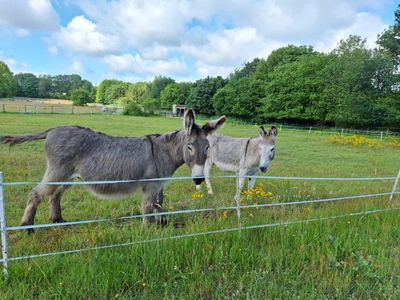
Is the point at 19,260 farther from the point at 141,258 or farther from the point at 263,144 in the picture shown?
the point at 263,144

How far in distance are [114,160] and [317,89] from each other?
4575cm

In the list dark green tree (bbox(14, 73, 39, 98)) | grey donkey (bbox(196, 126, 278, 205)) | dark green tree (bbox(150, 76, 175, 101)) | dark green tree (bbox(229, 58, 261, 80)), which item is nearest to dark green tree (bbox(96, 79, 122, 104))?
dark green tree (bbox(14, 73, 39, 98))

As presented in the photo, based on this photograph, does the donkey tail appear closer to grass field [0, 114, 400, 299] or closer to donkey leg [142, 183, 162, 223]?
grass field [0, 114, 400, 299]

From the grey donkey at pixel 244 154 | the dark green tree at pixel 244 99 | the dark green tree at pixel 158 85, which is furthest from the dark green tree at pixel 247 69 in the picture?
the grey donkey at pixel 244 154

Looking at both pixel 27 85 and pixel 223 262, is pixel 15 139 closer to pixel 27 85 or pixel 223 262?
pixel 223 262

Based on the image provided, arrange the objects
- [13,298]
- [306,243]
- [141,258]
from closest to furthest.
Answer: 1. [13,298]
2. [141,258]
3. [306,243]

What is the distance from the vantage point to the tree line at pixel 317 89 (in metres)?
34.6

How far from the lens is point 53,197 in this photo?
4.68 meters

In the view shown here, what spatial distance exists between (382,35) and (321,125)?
13.3 meters

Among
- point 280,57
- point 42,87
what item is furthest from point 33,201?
point 42,87

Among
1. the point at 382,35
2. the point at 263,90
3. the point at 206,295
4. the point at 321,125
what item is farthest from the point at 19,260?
the point at 263,90

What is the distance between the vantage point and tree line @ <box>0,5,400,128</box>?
1362 inches

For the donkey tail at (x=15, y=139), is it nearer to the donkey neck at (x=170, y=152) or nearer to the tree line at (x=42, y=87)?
the donkey neck at (x=170, y=152)

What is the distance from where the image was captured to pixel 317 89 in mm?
45312
